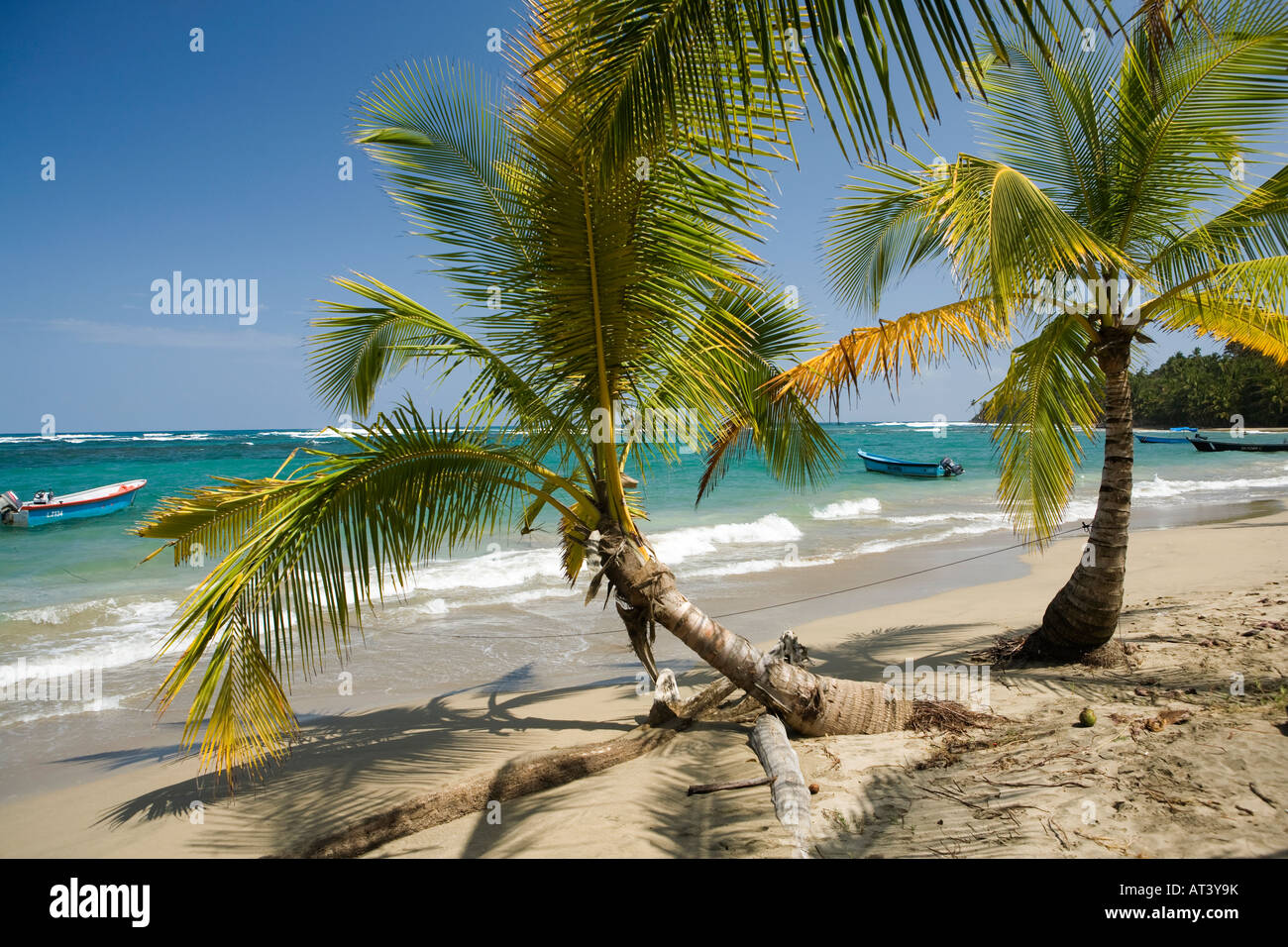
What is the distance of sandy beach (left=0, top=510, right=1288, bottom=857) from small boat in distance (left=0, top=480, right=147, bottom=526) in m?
16.8

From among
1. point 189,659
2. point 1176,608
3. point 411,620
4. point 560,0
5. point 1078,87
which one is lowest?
point 411,620

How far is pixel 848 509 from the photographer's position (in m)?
23.1

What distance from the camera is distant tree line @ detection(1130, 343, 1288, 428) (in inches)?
2067

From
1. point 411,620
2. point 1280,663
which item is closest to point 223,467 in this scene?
point 411,620

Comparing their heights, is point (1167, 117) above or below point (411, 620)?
above

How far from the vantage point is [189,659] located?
2781 millimetres

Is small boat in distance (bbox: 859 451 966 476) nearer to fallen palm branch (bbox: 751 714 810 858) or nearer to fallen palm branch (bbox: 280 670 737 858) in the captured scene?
fallen palm branch (bbox: 280 670 737 858)

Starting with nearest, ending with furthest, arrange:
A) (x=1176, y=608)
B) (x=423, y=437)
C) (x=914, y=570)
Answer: (x=423, y=437), (x=1176, y=608), (x=914, y=570)

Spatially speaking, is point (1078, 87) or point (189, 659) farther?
point (1078, 87)

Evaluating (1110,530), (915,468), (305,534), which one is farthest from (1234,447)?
(305,534)

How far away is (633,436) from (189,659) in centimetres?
284

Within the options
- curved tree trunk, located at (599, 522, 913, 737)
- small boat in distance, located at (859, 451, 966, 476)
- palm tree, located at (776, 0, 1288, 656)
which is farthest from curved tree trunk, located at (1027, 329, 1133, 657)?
small boat in distance, located at (859, 451, 966, 476)

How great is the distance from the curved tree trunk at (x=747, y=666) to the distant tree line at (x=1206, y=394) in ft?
179

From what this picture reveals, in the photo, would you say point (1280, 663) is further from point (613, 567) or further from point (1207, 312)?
point (613, 567)
